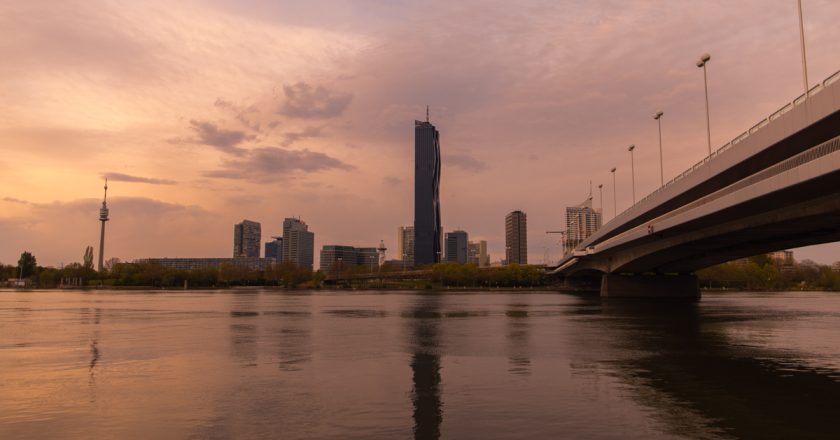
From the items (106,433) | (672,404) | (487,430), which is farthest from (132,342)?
(672,404)

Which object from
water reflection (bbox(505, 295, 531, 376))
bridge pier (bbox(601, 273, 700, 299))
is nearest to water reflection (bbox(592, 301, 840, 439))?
water reflection (bbox(505, 295, 531, 376))

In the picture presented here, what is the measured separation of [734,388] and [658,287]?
87.4 meters

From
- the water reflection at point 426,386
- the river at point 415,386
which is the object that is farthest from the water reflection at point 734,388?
the water reflection at point 426,386

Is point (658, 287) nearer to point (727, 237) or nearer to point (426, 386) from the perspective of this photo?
point (727, 237)

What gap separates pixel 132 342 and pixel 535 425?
2569 cm

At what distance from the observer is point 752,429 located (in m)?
13.5

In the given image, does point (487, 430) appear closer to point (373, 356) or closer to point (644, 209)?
point (373, 356)

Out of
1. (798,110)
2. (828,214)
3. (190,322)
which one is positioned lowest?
(190,322)

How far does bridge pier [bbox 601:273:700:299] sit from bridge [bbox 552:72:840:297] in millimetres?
8566

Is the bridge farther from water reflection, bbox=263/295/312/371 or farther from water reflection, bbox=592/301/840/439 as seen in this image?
water reflection, bbox=263/295/312/371

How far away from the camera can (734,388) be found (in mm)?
18734

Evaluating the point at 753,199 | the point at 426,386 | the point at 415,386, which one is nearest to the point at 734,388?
the point at 426,386

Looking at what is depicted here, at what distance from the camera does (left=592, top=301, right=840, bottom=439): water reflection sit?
46.0 feet

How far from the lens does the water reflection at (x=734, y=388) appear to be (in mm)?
14008
